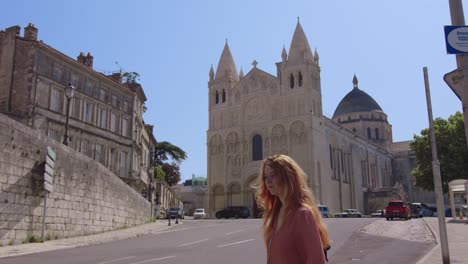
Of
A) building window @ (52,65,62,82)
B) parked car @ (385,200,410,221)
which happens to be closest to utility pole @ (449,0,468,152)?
building window @ (52,65,62,82)

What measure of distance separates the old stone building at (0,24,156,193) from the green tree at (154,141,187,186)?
101 ft

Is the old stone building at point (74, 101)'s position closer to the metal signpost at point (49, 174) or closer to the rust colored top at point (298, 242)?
the metal signpost at point (49, 174)

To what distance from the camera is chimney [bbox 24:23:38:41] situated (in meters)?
28.2

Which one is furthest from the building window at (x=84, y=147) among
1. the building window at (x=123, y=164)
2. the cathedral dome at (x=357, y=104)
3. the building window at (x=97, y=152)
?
the cathedral dome at (x=357, y=104)

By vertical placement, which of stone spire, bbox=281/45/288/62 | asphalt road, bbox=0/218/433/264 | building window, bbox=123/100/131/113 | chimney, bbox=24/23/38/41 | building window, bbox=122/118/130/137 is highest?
stone spire, bbox=281/45/288/62

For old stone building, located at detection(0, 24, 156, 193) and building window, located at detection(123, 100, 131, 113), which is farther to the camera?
building window, located at detection(123, 100, 131, 113)

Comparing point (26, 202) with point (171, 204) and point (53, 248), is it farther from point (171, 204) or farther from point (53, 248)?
point (171, 204)

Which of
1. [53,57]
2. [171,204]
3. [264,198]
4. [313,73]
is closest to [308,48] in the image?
[313,73]

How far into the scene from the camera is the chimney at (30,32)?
28250 mm

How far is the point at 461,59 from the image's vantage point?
510 cm

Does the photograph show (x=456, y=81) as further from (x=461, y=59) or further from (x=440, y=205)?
(x=440, y=205)

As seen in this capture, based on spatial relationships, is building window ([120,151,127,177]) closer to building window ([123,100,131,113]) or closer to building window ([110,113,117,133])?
building window ([110,113,117,133])

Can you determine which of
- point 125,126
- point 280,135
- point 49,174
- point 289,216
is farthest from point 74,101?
point 289,216

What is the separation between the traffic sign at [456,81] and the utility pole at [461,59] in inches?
0.7
